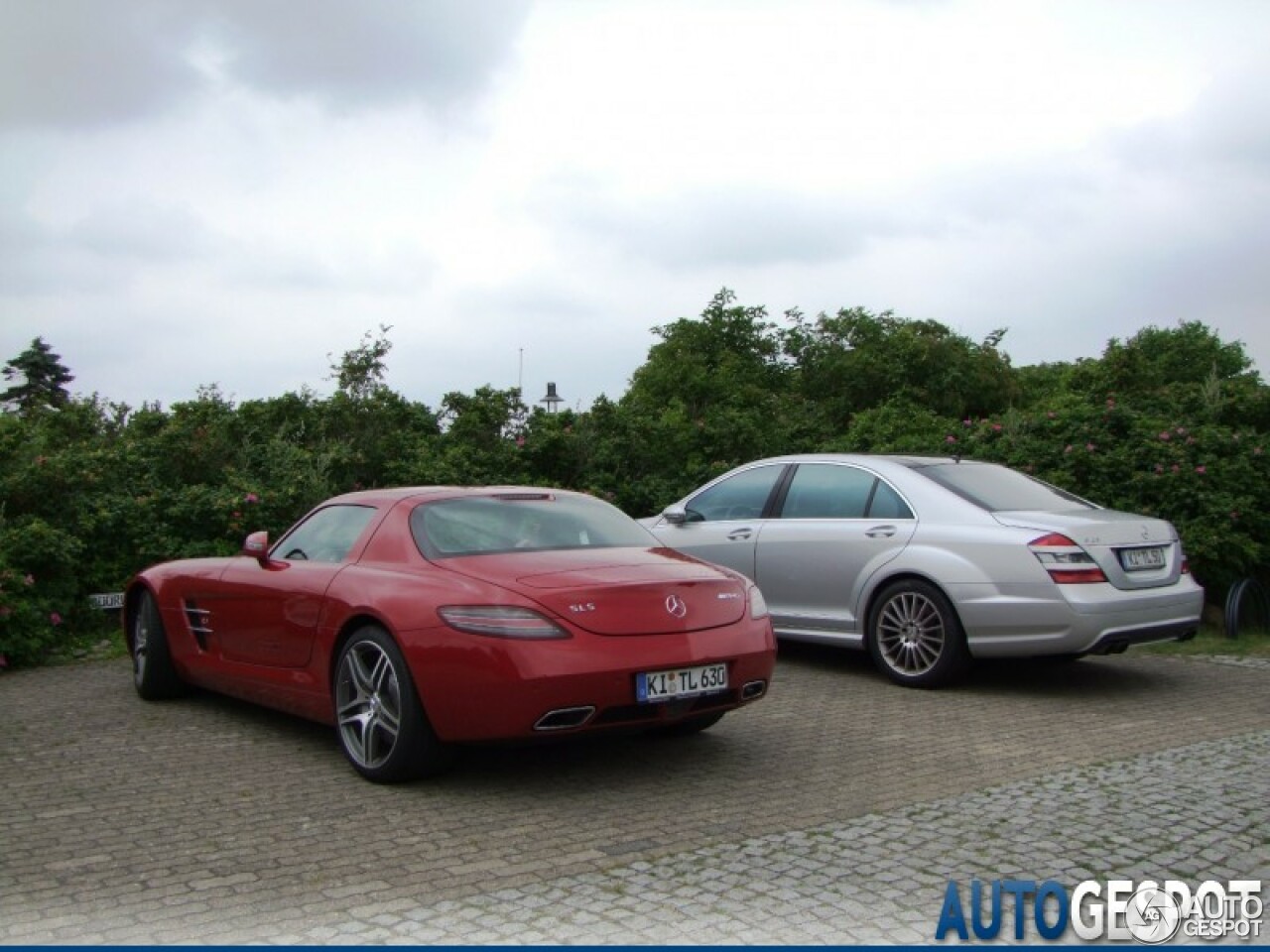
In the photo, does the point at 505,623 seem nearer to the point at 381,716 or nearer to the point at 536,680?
the point at 536,680

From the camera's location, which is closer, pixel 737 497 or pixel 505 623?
pixel 505 623

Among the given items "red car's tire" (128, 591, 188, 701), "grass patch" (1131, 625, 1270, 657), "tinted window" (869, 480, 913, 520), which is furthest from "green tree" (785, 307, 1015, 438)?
"red car's tire" (128, 591, 188, 701)

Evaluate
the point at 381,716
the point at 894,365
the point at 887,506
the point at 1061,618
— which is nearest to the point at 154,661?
the point at 381,716

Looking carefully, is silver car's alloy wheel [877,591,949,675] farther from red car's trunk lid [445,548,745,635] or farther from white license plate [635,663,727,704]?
white license plate [635,663,727,704]

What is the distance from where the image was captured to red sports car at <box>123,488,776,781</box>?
5.50 metres

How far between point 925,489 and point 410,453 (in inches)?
250

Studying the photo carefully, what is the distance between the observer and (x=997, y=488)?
9047 millimetres

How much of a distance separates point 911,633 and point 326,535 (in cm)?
396

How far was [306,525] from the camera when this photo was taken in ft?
23.9

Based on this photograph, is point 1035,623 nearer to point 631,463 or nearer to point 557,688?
point 557,688

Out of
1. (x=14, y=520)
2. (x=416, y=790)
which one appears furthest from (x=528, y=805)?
(x=14, y=520)

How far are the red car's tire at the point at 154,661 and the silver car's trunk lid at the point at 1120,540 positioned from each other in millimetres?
5376

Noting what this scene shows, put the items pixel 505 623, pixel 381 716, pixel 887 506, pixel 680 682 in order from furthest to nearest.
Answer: pixel 887 506, pixel 381 716, pixel 680 682, pixel 505 623

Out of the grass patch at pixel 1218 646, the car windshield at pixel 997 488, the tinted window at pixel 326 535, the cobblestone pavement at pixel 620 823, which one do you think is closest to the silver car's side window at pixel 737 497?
the car windshield at pixel 997 488
